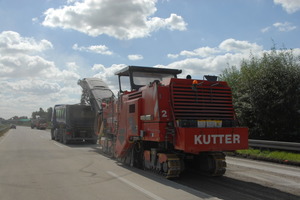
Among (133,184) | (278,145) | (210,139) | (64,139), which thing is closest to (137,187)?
(133,184)

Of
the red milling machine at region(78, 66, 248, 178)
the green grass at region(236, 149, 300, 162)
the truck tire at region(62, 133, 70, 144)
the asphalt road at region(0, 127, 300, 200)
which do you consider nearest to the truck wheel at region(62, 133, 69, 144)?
the truck tire at region(62, 133, 70, 144)

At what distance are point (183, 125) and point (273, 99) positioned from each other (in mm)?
8819

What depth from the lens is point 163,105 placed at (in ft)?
26.5

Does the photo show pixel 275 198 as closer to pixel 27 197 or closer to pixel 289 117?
pixel 27 197

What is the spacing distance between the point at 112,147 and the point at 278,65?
9211 mm

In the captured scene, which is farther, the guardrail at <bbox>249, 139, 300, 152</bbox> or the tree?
the tree

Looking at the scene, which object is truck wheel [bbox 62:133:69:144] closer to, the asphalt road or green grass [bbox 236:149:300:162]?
the asphalt road

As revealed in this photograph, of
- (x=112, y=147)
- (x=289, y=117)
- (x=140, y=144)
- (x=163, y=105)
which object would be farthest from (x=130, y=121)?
(x=289, y=117)

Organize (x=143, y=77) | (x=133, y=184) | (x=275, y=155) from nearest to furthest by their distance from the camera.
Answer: (x=133, y=184) < (x=143, y=77) < (x=275, y=155)

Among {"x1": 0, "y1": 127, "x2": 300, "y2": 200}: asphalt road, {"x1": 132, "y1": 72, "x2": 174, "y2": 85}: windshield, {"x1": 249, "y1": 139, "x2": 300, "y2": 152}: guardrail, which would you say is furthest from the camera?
{"x1": 249, "y1": 139, "x2": 300, "y2": 152}: guardrail

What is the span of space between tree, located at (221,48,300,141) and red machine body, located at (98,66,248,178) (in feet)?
22.9

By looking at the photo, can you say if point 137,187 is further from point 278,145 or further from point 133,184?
point 278,145

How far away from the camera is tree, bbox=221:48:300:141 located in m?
14.3

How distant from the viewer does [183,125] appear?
7.57m
